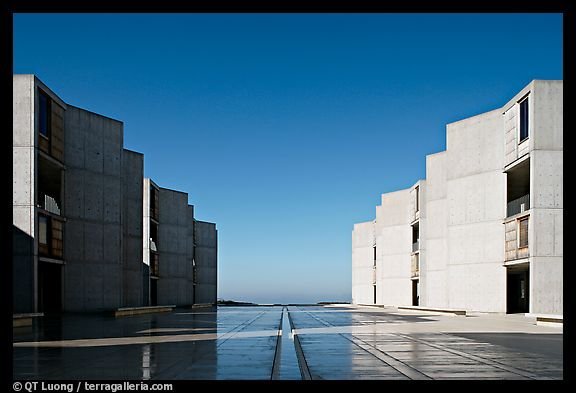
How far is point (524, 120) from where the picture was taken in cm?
3944

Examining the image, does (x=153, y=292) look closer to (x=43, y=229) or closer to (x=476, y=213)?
(x=43, y=229)

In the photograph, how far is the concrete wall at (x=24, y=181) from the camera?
107 feet

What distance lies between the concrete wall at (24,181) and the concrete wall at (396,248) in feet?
150

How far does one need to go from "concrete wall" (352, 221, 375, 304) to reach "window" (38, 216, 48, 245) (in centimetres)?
6187

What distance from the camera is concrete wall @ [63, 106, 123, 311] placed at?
4006 cm

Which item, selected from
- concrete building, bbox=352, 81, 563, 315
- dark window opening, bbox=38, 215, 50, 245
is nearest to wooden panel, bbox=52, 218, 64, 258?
dark window opening, bbox=38, 215, 50, 245

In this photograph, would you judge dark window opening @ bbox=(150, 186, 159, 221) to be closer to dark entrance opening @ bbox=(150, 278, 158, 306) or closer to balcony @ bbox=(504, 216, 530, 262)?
dark entrance opening @ bbox=(150, 278, 158, 306)

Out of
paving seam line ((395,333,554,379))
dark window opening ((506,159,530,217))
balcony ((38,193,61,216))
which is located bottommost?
paving seam line ((395,333,554,379))

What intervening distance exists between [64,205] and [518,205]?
3235cm

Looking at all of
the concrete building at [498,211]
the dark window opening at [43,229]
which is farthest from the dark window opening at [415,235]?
the dark window opening at [43,229]

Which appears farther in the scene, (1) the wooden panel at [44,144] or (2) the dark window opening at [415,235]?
(2) the dark window opening at [415,235]

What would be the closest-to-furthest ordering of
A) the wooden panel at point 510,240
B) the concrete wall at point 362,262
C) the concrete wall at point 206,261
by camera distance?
the wooden panel at point 510,240
the concrete wall at point 206,261
the concrete wall at point 362,262

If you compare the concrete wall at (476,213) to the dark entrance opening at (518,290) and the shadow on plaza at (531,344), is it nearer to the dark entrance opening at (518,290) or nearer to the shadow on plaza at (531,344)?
the dark entrance opening at (518,290)
